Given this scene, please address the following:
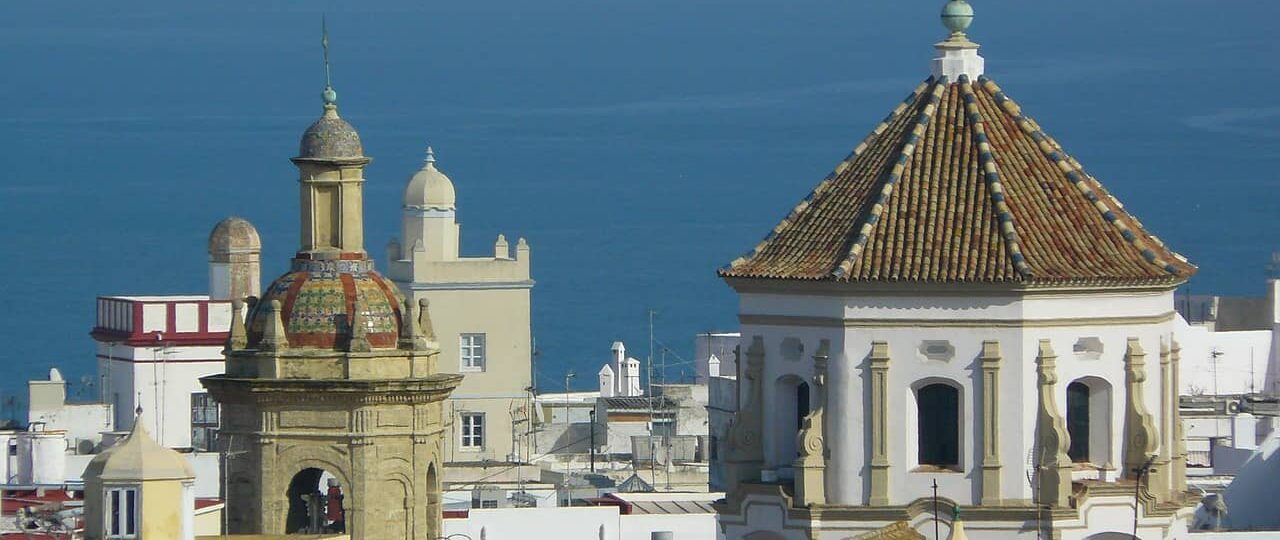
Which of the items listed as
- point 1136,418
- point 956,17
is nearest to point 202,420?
point 956,17

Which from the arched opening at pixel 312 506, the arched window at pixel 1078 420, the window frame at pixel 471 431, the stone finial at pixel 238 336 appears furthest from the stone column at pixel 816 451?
the window frame at pixel 471 431

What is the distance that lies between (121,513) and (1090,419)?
10897 mm

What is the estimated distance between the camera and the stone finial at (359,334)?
39.5 metres

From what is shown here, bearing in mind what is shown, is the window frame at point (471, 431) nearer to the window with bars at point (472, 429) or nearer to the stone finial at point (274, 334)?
the window with bars at point (472, 429)

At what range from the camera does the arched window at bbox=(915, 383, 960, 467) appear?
4303 centimetres

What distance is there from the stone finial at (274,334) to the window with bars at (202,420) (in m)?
27.8

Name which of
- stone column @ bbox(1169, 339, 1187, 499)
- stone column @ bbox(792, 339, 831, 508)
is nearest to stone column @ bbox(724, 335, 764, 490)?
stone column @ bbox(792, 339, 831, 508)

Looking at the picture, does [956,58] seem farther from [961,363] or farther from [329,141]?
[329,141]

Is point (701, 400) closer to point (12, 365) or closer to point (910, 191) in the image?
point (910, 191)

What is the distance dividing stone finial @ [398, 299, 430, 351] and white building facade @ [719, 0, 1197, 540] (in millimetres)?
4556

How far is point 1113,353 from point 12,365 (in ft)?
270

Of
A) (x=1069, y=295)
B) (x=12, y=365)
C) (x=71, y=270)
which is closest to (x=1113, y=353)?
(x=1069, y=295)

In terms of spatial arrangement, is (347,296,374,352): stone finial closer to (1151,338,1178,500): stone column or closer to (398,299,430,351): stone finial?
(398,299,430,351): stone finial

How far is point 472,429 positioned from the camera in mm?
86625
